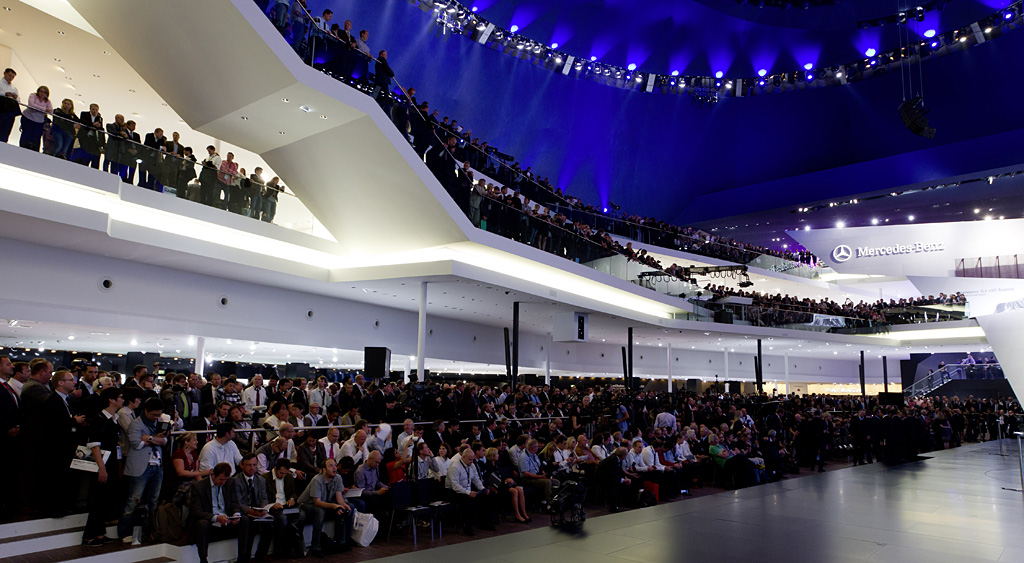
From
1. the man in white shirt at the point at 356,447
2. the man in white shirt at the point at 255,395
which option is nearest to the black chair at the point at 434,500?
the man in white shirt at the point at 356,447

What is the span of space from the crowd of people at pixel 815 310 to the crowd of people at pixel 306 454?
1206 cm

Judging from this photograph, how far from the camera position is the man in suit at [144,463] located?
5.99 metres

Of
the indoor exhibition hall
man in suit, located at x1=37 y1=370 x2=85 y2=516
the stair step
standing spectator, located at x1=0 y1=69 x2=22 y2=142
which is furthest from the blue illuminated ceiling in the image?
the stair step

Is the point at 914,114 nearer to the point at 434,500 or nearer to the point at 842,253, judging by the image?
the point at 842,253

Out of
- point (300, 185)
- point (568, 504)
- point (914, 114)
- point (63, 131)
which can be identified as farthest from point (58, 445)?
point (914, 114)

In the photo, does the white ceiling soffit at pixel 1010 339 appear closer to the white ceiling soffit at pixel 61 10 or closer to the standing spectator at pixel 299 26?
the standing spectator at pixel 299 26

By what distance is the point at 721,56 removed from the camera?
36.0 meters

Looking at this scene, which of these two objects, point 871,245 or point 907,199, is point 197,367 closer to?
point 871,245

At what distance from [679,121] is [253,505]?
33.8 meters

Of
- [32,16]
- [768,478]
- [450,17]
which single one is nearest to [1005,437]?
[768,478]

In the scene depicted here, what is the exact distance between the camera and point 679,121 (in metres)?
36.1

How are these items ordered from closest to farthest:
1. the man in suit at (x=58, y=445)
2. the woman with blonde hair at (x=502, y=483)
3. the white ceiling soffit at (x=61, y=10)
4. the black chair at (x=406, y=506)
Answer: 1. the man in suit at (x=58, y=445)
2. the black chair at (x=406, y=506)
3. the woman with blonde hair at (x=502, y=483)
4. the white ceiling soffit at (x=61, y=10)

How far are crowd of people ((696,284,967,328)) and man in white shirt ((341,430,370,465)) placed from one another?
61.4 ft

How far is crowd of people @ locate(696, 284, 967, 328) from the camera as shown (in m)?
25.9
